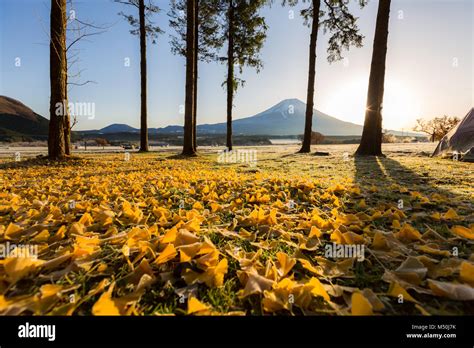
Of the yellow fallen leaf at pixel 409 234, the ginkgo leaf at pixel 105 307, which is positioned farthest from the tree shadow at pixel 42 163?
the yellow fallen leaf at pixel 409 234

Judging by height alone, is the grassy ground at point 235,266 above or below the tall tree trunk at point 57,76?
below

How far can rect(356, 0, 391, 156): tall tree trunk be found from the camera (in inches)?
362

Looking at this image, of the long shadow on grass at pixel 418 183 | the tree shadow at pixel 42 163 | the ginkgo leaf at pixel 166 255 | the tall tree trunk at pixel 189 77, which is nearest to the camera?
the ginkgo leaf at pixel 166 255

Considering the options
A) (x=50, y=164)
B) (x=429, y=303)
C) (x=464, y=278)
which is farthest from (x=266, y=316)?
(x=50, y=164)

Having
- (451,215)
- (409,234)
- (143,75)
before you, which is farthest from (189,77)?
(409,234)

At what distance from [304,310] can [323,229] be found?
3.18 feet

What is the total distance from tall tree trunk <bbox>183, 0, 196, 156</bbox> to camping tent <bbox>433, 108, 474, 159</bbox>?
28.9 ft

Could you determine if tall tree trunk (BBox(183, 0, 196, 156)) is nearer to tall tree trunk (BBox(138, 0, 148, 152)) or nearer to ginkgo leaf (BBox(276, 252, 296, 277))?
tall tree trunk (BBox(138, 0, 148, 152))

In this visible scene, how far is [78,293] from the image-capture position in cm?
107

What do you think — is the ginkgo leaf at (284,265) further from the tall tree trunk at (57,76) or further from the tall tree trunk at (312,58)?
the tall tree trunk at (312,58)

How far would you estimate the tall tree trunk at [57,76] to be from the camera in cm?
687

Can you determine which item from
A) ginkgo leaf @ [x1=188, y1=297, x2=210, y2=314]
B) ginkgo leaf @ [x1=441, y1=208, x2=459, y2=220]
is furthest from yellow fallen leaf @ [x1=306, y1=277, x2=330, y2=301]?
ginkgo leaf @ [x1=441, y1=208, x2=459, y2=220]

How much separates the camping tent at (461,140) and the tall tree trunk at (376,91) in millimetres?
1896

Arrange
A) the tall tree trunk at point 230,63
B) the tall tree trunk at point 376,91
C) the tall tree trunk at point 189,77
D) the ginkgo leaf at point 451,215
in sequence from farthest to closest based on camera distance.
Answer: the tall tree trunk at point 230,63, the tall tree trunk at point 189,77, the tall tree trunk at point 376,91, the ginkgo leaf at point 451,215
